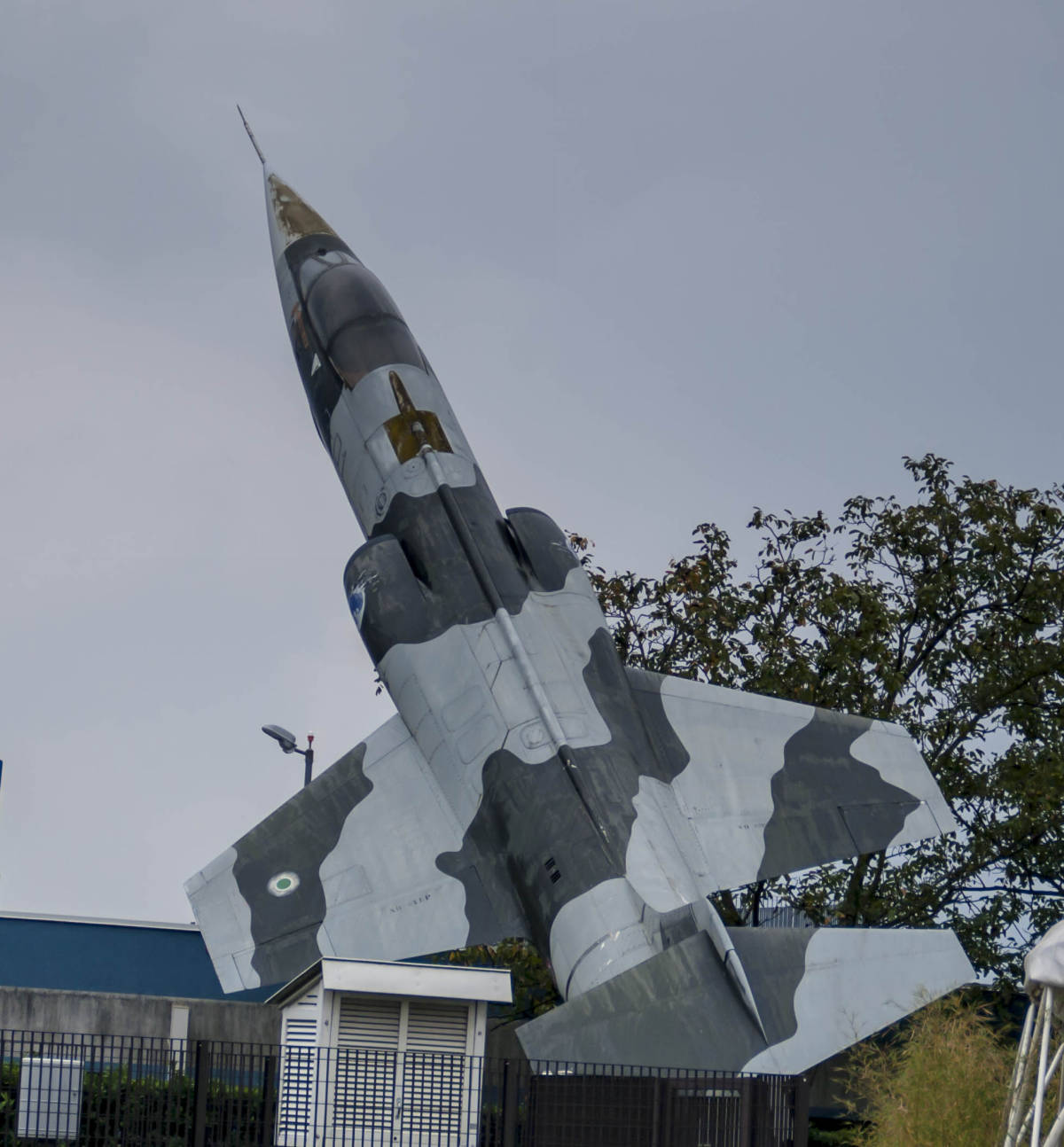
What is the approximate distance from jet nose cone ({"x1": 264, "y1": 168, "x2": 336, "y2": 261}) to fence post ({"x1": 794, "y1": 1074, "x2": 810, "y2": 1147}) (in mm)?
13478

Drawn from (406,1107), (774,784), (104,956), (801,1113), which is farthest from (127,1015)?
(801,1113)

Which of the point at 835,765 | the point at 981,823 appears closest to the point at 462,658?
the point at 835,765

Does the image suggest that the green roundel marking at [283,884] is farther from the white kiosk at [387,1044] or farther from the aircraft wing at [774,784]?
the aircraft wing at [774,784]

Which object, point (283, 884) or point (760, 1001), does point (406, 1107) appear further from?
point (283, 884)

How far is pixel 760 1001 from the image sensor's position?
14.8 metres

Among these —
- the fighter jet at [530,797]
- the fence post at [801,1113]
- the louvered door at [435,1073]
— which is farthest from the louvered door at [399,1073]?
the fence post at [801,1113]

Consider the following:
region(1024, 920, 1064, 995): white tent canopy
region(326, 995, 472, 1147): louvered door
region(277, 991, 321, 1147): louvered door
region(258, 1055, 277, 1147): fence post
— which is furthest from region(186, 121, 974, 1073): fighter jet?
region(1024, 920, 1064, 995): white tent canopy

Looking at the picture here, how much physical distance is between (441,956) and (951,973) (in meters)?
11.7

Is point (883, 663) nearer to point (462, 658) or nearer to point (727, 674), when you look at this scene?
point (727, 674)

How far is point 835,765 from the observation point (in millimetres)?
18531

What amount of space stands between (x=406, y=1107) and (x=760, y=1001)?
325 centimetres

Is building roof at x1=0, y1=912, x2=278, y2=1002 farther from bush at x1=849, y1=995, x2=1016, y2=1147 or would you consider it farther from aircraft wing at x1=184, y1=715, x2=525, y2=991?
bush at x1=849, y1=995, x2=1016, y2=1147

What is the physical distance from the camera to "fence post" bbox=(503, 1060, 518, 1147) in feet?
44.5

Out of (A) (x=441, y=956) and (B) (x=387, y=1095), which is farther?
(A) (x=441, y=956)
